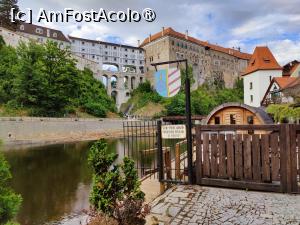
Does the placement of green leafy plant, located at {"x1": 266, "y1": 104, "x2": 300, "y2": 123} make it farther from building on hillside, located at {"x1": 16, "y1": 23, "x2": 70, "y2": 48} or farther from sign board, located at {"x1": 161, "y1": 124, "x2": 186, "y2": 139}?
building on hillside, located at {"x1": 16, "y1": 23, "x2": 70, "y2": 48}

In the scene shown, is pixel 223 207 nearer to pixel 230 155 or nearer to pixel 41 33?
pixel 230 155

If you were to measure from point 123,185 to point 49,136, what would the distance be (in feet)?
94.3

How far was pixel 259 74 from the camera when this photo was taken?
36.5 meters

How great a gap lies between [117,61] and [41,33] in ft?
70.2

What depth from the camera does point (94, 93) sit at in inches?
1943

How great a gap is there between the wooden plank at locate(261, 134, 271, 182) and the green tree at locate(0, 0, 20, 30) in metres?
52.2

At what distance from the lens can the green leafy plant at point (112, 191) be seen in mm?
4223

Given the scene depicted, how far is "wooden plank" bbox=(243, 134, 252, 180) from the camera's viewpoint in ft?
19.0

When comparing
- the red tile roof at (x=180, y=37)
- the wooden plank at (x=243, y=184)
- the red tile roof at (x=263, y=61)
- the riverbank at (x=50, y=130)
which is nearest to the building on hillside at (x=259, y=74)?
the red tile roof at (x=263, y=61)

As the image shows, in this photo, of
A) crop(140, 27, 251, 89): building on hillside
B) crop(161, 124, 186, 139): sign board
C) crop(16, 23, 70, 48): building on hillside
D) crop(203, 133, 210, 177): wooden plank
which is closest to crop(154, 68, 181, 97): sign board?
crop(161, 124, 186, 139): sign board

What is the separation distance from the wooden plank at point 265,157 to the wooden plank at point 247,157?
0.27 m

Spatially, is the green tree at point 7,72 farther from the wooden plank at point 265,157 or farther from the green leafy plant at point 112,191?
the wooden plank at point 265,157

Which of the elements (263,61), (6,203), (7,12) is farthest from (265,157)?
(7,12)

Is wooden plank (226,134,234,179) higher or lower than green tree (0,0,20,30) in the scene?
lower
